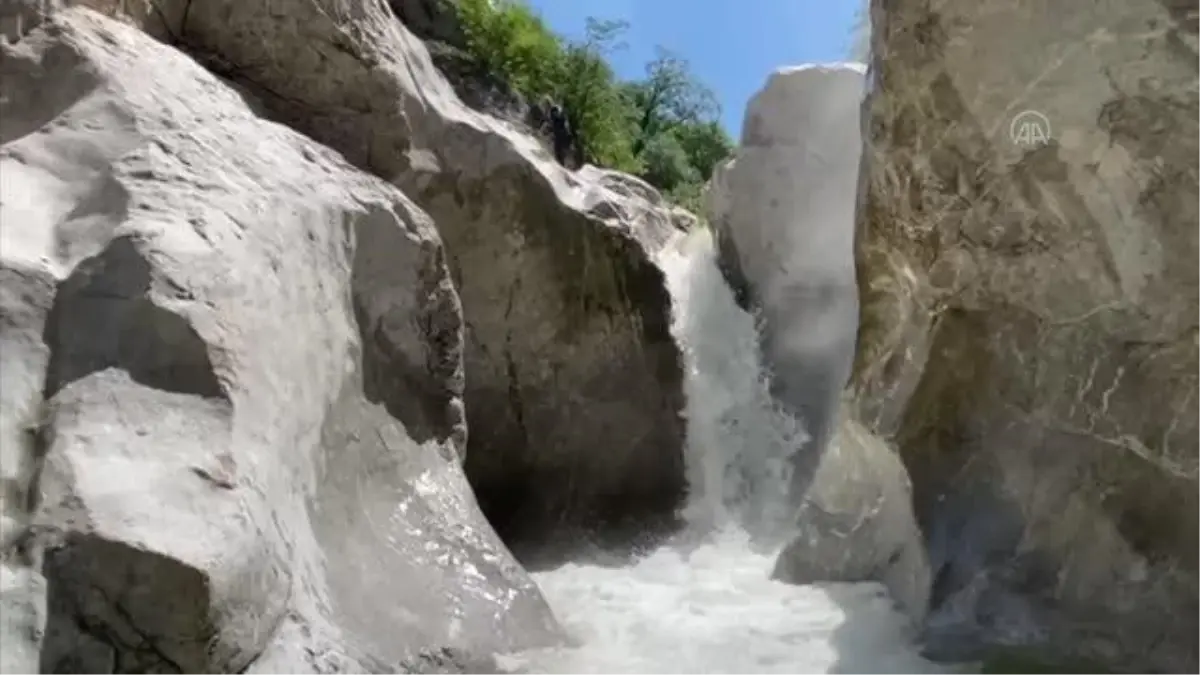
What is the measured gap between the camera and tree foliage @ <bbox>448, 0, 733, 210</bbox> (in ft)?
25.9

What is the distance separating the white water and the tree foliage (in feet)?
4.52

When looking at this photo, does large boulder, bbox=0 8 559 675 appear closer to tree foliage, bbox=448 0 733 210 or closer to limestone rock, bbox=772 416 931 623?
limestone rock, bbox=772 416 931 623

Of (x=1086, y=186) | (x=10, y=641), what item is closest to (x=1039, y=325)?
(x=1086, y=186)

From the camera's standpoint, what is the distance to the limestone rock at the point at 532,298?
231 inches

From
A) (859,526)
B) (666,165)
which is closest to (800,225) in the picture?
(859,526)

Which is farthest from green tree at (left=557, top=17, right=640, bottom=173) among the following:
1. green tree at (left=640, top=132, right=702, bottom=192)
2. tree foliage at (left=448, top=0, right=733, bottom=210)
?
green tree at (left=640, top=132, right=702, bottom=192)

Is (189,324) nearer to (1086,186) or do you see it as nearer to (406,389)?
(406,389)

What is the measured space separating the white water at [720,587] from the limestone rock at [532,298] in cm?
37

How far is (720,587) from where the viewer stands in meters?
5.45

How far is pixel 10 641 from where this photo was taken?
87.7 inches

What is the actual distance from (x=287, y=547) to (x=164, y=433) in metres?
0.47

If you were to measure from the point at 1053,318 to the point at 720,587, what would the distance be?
182 cm

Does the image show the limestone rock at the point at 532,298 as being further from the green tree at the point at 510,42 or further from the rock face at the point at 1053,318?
the rock face at the point at 1053,318

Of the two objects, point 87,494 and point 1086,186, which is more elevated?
point 1086,186
